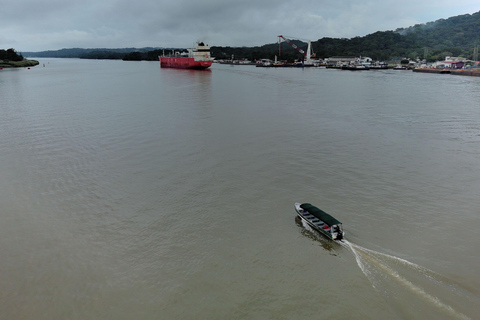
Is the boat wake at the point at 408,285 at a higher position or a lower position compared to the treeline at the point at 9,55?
lower

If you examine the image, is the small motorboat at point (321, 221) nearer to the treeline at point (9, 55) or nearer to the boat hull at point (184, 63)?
the boat hull at point (184, 63)

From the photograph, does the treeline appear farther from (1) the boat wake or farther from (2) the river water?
(1) the boat wake

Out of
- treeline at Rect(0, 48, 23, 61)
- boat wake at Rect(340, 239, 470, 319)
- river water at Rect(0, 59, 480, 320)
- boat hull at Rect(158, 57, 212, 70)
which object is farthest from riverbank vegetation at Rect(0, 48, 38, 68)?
boat wake at Rect(340, 239, 470, 319)

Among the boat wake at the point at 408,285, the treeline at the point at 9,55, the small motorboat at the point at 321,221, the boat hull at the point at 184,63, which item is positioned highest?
the treeline at the point at 9,55

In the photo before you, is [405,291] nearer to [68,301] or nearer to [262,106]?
[68,301]

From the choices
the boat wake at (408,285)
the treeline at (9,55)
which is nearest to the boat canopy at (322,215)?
the boat wake at (408,285)

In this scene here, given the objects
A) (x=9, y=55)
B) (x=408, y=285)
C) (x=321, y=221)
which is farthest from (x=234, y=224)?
(x=9, y=55)

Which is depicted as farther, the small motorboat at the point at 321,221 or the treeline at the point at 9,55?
the treeline at the point at 9,55
